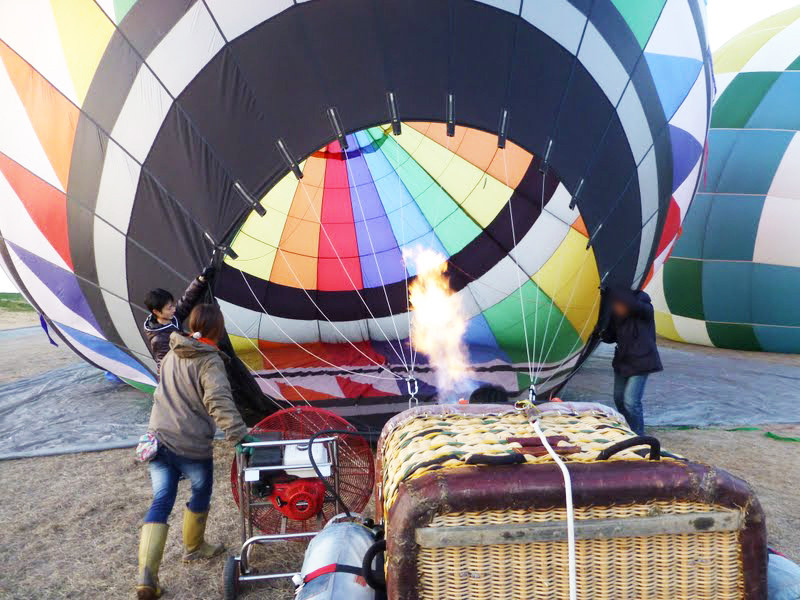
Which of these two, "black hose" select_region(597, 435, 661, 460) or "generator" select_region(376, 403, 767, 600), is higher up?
"black hose" select_region(597, 435, 661, 460)

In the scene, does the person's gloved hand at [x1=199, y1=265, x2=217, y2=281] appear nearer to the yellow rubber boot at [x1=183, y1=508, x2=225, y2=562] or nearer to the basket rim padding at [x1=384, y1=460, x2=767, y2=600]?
the yellow rubber boot at [x1=183, y1=508, x2=225, y2=562]

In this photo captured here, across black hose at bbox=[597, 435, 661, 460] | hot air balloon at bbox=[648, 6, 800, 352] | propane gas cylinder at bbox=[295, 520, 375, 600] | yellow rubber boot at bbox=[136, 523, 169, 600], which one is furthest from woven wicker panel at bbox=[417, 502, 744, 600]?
hot air balloon at bbox=[648, 6, 800, 352]

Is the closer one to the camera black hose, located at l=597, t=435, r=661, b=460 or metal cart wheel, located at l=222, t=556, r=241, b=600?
black hose, located at l=597, t=435, r=661, b=460

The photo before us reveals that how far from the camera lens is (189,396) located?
2701 mm

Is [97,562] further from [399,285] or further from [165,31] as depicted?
[399,285]

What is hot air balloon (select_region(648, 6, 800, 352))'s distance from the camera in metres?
7.41

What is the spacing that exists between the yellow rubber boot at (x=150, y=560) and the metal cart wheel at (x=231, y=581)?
28 centimetres

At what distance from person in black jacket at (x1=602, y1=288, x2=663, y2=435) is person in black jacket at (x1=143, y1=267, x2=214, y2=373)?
2.43 m

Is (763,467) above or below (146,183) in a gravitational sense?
below

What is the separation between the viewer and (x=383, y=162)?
599cm

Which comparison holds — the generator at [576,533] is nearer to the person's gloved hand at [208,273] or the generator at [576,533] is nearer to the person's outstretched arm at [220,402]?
the person's outstretched arm at [220,402]

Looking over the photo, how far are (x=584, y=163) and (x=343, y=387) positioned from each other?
2.47 metres

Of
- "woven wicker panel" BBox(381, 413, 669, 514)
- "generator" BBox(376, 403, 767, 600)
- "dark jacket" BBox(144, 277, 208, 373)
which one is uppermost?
"dark jacket" BBox(144, 277, 208, 373)

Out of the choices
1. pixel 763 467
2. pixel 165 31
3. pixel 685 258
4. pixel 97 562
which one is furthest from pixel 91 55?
pixel 685 258
